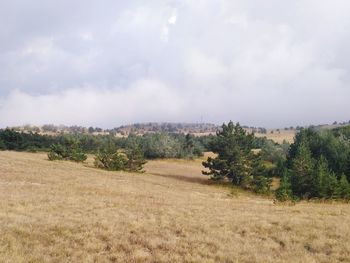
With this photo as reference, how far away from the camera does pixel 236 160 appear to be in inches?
2442

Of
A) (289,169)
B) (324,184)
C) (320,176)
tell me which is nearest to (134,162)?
(289,169)

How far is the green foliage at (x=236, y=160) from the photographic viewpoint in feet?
201

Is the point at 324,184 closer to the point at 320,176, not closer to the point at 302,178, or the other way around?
the point at 320,176

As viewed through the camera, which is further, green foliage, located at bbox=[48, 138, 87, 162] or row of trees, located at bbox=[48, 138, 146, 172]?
green foliage, located at bbox=[48, 138, 87, 162]

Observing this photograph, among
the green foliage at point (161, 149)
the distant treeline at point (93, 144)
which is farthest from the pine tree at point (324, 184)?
the green foliage at point (161, 149)

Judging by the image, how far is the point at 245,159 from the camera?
6272 cm

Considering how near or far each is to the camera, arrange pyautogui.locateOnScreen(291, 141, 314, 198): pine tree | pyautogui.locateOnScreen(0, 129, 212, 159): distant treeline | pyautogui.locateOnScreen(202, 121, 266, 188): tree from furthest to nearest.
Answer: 1. pyautogui.locateOnScreen(0, 129, 212, 159): distant treeline
2. pyautogui.locateOnScreen(202, 121, 266, 188): tree
3. pyautogui.locateOnScreen(291, 141, 314, 198): pine tree

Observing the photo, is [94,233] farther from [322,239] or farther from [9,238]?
[322,239]

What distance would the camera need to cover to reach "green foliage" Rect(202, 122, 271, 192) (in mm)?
61184

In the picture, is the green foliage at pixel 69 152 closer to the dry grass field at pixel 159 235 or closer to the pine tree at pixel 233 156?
the pine tree at pixel 233 156

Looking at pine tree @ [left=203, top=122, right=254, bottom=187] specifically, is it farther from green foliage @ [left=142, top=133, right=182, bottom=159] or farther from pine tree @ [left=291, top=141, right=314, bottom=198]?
green foliage @ [left=142, top=133, right=182, bottom=159]

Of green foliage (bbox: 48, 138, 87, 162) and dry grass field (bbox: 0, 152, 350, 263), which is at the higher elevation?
dry grass field (bbox: 0, 152, 350, 263)

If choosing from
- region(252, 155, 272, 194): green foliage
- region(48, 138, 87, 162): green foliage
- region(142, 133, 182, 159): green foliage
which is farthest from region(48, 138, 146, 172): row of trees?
region(142, 133, 182, 159): green foliage

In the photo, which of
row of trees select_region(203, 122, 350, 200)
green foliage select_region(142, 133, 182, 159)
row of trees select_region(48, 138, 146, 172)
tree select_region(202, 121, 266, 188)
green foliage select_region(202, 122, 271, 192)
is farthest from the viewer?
green foliage select_region(142, 133, 182, 159)
